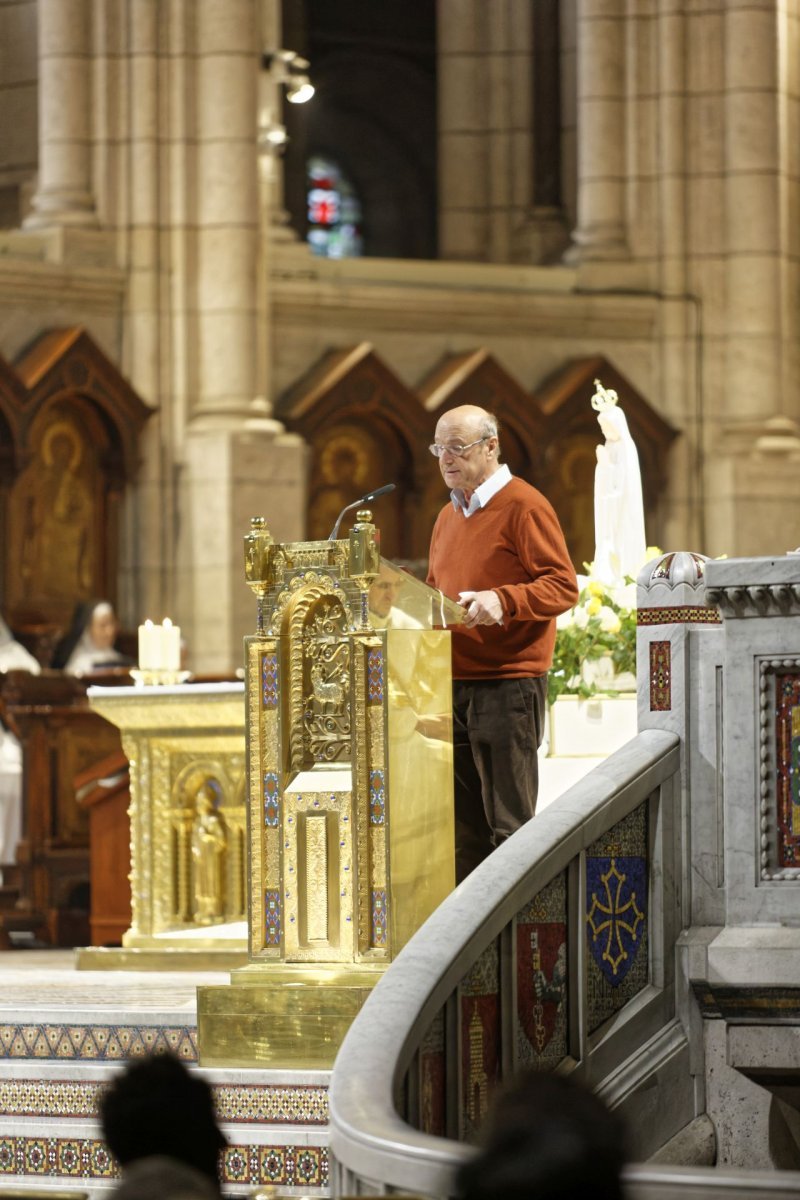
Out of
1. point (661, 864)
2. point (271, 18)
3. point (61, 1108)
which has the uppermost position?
point (271, 18)

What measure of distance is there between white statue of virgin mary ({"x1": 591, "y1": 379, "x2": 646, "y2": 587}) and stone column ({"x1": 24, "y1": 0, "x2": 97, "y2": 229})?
690cm

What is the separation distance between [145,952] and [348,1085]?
431 centimetres

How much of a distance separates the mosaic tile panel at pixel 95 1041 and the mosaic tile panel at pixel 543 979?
1.02m

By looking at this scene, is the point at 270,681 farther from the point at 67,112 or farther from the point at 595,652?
the point at 67,112

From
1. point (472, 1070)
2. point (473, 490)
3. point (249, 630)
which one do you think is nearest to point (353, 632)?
point (473, 490)

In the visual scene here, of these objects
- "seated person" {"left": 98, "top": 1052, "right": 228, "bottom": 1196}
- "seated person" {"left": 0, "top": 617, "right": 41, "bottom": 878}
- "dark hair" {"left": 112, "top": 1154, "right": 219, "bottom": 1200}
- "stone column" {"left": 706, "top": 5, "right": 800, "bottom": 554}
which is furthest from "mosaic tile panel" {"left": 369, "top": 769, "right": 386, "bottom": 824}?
"stone column" {"left": 706, "top": 5, "right": 800, "bottom": 554}

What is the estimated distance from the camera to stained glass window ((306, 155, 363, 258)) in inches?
1002

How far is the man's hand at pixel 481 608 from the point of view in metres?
6.90

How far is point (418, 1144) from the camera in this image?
4.64 meters

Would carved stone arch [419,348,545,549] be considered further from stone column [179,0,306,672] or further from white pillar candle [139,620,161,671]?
white pillar candle [139,620,161,671]

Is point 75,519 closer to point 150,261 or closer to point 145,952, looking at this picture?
point 150,261

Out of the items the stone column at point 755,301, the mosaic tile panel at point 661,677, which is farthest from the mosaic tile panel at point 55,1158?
the stone column at point 755,301

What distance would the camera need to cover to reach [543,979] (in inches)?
251

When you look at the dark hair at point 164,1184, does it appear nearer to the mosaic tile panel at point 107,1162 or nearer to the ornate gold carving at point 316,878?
the mosaic tile panel at point 107,1162
